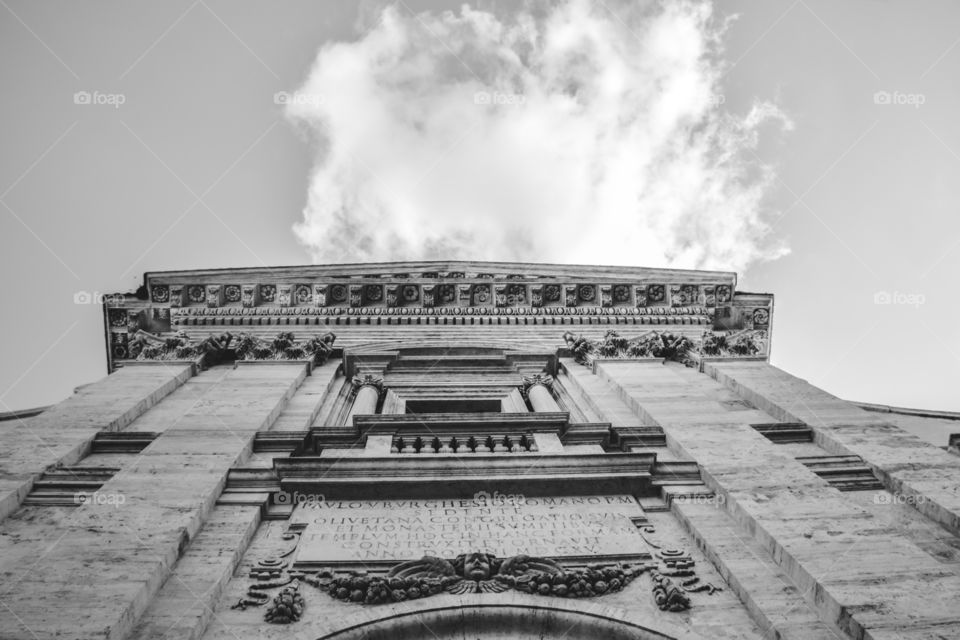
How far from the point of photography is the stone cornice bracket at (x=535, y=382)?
1666 centimetres

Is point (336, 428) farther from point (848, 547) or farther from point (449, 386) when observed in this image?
point (848, 547)

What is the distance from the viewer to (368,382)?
16.5 metres

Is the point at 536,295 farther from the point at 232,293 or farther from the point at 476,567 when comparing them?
the point at 476,567

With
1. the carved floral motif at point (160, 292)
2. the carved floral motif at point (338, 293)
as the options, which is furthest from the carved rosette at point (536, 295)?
the carved floral motif at point (160, 292)

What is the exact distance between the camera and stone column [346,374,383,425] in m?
15.0

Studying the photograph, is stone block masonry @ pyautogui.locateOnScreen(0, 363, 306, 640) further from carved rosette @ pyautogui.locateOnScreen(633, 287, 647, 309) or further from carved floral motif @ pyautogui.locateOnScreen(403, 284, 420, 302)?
carved rosette @ pyautogui.locateOnScreen(633, 287, 647, 309)

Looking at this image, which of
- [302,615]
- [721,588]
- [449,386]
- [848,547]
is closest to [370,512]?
[302,615]

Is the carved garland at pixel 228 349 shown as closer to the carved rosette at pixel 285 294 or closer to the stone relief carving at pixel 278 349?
the stone relief carving at pixel 278 349

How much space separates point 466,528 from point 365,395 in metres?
6.33

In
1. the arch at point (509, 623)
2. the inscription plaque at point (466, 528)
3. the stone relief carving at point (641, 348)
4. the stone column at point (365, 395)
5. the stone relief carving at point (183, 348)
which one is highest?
the stone relief carving at point (641, 348)

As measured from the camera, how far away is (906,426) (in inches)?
670

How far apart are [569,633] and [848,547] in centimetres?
338

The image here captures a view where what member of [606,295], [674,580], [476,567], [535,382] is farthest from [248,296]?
[674,580]

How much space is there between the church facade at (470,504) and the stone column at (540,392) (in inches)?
4.1
